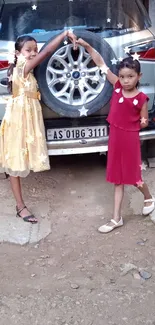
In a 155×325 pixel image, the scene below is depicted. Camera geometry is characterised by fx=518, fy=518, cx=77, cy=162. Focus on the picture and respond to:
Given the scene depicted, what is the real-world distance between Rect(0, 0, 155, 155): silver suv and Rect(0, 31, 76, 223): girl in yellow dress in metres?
0.19

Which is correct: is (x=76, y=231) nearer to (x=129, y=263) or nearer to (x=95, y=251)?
(x=95, y=251)

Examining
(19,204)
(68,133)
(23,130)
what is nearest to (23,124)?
(23,130)

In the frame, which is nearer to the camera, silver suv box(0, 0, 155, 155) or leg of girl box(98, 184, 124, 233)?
leg of girl box(98, 184, 124, 233)

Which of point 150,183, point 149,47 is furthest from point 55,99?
point 150,183

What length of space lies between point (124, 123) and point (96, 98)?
53 cm

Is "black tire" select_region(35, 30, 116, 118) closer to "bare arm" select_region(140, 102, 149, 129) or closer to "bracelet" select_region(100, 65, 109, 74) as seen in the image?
"bracelet" select_region(100, 65, 109, 74)

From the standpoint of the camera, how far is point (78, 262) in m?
3.80

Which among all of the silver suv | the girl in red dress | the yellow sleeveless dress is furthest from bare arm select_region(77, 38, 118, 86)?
the yellow sleeveless dress

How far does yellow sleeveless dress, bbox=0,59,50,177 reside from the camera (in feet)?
13.8

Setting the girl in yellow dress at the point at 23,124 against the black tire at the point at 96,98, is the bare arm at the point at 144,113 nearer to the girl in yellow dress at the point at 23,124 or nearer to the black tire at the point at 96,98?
the black tire at the point at 96,98

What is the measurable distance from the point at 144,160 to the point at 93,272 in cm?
217

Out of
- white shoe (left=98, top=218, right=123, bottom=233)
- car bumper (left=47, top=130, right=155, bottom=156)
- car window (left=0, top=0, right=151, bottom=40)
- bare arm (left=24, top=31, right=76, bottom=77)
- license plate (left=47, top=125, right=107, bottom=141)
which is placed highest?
car window (left=0, top=0, right=151, bottom=40)

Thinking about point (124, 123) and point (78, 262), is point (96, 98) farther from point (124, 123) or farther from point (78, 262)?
point (78, 262)

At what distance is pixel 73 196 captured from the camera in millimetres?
4941
